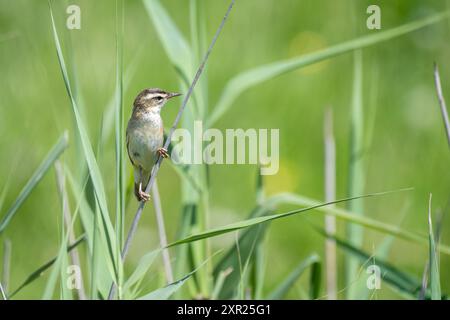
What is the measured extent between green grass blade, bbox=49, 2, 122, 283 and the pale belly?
841 mm

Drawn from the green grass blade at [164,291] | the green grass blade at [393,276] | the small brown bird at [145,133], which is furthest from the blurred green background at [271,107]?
the green grass blade at [164,291]

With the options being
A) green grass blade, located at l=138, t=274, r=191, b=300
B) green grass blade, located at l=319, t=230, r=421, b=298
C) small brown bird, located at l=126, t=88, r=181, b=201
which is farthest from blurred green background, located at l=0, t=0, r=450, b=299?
green grass blade, located at l=138, t=274, r=191, b=300

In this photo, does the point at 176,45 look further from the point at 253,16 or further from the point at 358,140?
the point at 253,16

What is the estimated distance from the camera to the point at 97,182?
6.67 ft

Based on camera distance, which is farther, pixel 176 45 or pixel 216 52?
pixel 216 52

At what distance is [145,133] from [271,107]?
226cm

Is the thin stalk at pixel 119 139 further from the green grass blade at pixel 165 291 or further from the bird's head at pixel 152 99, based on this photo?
the bird's head at pixel 152 99

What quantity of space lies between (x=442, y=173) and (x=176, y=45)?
8.47ft

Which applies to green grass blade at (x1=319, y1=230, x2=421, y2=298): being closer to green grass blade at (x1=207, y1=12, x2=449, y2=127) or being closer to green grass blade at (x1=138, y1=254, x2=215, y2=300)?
green grass blade at (x1=207, y1=12, x2=449, y2=127)

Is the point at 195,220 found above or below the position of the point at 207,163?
below

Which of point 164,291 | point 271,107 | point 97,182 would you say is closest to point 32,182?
point 97,182

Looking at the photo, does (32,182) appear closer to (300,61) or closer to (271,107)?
(300,61)
